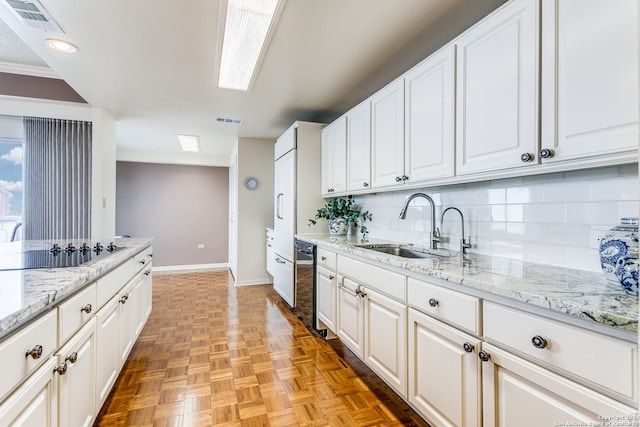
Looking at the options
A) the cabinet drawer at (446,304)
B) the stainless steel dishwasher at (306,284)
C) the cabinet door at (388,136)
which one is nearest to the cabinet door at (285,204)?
the stainless steel dishwasher at (306,284)

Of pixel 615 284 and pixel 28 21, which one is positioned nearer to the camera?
pixel 615 284

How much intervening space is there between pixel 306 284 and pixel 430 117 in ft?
6.14

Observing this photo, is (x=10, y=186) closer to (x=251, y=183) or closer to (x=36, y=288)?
(x=251, y=183)

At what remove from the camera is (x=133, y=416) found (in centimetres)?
165

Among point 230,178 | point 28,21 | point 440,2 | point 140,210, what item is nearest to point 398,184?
point 440,2

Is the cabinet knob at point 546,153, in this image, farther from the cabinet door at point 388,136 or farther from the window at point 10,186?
the window at point 10,186

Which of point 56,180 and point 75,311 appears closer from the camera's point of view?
point 75,311

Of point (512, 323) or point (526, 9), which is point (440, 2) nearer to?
point (526, 9)

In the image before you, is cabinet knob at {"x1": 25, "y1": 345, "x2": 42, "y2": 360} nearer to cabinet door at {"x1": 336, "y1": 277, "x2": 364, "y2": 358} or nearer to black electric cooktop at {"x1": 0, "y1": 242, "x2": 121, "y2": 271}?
black electric cooktop at {"x1": 0, "y1": 242, "x2": 121, "y2": 271}

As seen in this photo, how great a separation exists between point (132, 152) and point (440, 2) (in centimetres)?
582

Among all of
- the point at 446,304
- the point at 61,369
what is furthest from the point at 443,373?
the point at 61,369

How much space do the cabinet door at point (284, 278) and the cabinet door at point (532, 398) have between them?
2444mm

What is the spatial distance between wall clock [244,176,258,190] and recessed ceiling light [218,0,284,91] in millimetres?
2084

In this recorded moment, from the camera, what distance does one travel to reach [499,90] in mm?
1346
